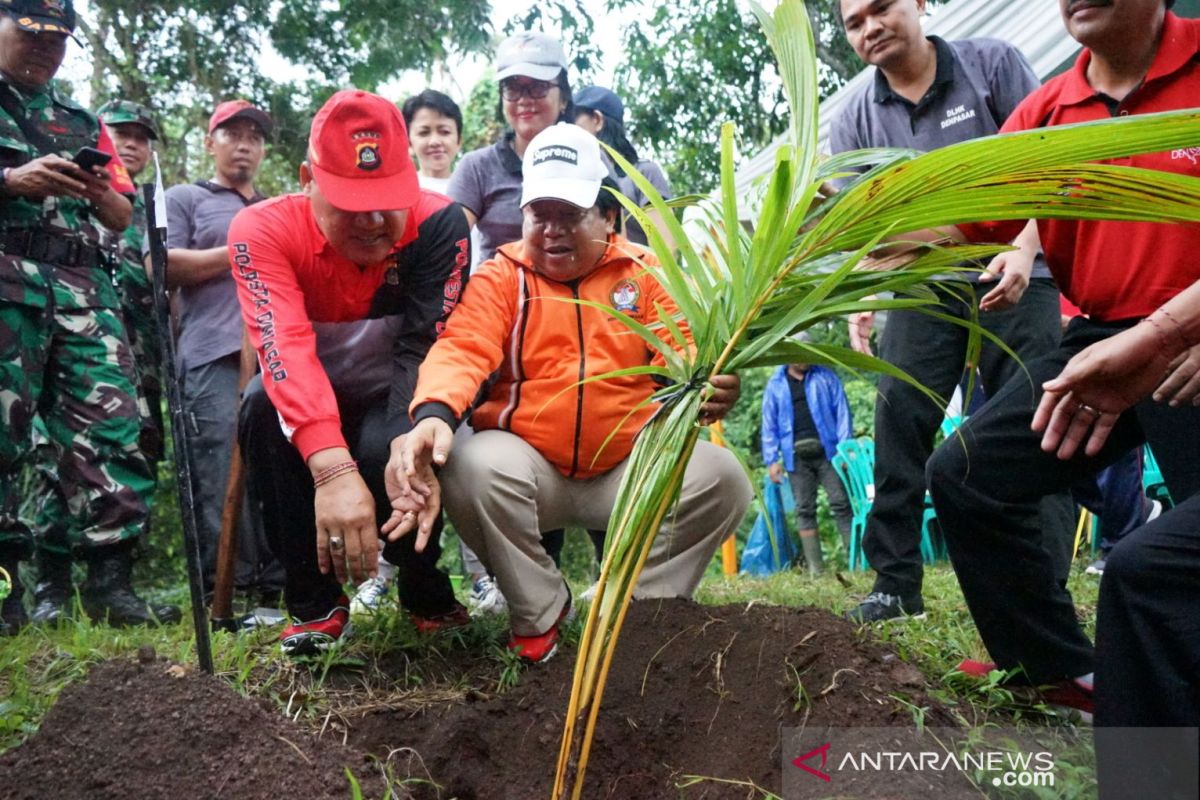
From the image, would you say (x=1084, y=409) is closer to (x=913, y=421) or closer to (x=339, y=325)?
(x=913, y=421)

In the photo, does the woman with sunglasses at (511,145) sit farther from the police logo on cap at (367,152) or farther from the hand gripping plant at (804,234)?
the hand gripping plant at (804,234)

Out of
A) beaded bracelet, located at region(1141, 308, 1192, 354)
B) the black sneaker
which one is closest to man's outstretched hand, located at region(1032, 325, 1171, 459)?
beaded bracelet, located at region(1141, 308, 1192, 354)

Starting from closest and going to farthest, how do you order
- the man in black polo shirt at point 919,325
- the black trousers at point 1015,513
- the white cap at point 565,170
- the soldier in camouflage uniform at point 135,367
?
the black trousers at point 1015,513
the white cap at point 565,170
the man in black polo shirt at point 919,325
the soldier in camouflage uniform at point 135,367

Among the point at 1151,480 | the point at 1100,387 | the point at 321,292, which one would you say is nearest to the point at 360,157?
the point at 321,292

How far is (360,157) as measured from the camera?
2.95 m

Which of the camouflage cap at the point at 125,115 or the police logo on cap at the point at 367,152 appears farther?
the camouflage cap at the point at 125,115

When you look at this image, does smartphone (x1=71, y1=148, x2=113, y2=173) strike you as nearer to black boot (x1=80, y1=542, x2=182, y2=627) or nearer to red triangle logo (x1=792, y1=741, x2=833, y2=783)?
black boot (x1=80, y1=542, x2=182, y2=627)

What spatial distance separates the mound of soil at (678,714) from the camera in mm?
2465

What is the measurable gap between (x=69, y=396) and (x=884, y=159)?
2.94m

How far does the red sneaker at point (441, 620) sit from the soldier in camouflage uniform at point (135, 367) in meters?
1.26

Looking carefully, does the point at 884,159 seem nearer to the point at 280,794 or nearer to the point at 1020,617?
the point at 1020,617

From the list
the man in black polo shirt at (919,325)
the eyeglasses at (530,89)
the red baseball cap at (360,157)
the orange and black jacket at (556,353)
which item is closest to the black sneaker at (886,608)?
the man in black polo shirt at (919,325)

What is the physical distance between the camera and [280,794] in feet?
7.10

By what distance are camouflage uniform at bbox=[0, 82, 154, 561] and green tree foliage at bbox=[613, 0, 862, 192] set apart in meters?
6.60
